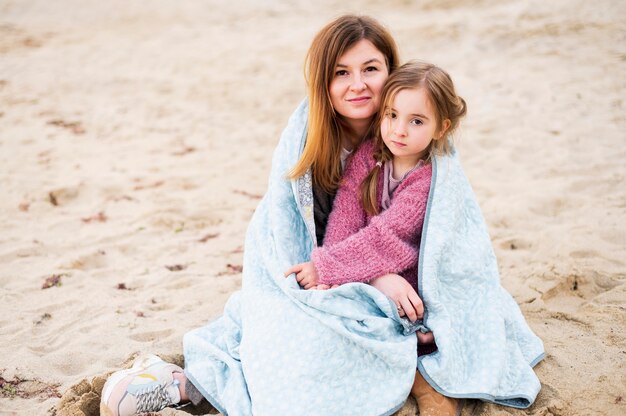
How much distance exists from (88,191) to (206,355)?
2.85 m

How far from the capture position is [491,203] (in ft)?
15.0

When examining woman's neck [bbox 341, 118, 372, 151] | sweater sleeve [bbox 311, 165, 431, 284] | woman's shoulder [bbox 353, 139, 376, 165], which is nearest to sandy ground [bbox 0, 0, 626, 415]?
sweater sleeve [bbox 311, 165, 431, 284]

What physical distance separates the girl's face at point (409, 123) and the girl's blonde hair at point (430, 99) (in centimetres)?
2

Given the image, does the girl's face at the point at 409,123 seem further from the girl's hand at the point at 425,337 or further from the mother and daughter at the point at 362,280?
the girl's hand at the point at 425,337

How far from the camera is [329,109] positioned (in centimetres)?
277

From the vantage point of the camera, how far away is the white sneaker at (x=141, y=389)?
2.46 metres

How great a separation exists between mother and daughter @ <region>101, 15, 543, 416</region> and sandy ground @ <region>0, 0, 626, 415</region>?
0.29m

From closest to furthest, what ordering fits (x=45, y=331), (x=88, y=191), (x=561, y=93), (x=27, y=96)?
(x=45, y=331), (x=88, y=191), (x=561, y=93), (x=27, y=96)

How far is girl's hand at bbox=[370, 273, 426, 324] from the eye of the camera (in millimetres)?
2442

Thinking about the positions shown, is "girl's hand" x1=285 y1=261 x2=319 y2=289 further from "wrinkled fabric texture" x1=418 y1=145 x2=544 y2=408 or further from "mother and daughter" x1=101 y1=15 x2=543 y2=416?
"wrinkled fabric texture" x1=418 y1=145 x2=544 y2=408

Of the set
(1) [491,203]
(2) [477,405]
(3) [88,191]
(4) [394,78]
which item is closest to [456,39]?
(1) [491,203]

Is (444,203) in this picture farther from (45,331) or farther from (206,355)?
(45,331)

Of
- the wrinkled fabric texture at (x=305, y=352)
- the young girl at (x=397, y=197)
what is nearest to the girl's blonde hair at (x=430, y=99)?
the young girl at (x=397, y=197)

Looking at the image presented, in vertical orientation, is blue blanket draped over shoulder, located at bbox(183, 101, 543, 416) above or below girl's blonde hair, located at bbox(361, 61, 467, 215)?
below
